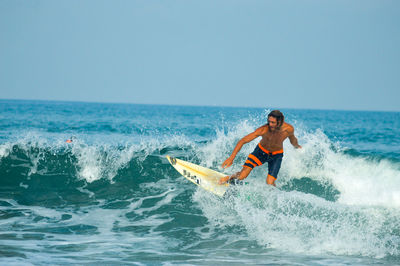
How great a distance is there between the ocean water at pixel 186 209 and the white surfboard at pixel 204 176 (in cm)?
21

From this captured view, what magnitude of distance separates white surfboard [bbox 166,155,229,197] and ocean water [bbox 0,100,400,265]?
0.69ft

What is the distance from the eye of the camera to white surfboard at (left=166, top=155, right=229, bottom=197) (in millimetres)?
7906

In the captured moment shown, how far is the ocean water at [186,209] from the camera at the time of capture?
566 cm

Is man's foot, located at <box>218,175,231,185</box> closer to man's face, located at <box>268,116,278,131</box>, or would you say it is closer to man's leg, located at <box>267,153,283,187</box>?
man's leg, located at <box>267,153,283,187</box>

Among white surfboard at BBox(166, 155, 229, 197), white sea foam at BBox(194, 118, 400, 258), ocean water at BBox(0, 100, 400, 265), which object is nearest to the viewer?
ocean water at BBox(0, 100, 400, 265)

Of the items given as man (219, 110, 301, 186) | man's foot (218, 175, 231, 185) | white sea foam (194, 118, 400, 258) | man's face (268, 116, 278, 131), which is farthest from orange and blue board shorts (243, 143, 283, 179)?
man's face (268, 116, 278, 131)

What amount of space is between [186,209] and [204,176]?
2.60ft

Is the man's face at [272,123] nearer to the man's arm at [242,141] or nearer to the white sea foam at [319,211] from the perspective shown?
the man's arm at [242,141]

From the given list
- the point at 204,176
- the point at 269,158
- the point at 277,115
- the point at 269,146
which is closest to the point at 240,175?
the point at 269,158

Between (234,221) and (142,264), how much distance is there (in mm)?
2450

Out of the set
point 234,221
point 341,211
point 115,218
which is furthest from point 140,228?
point 341,211

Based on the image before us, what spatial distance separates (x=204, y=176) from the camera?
837 centimetres

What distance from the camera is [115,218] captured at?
7.62 metres

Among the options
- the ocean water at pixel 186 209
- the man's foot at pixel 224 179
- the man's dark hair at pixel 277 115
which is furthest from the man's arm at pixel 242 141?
the ocean water at pixel 186 209
